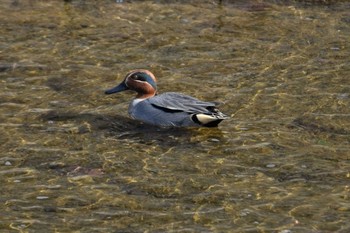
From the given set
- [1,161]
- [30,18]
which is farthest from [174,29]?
[1,161]

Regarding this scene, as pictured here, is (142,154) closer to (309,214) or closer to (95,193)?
(95,193)

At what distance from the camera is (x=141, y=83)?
14.6 meters

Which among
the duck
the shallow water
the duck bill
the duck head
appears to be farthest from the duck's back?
the duck bill

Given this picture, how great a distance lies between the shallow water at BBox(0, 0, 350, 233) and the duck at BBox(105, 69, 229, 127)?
161mm

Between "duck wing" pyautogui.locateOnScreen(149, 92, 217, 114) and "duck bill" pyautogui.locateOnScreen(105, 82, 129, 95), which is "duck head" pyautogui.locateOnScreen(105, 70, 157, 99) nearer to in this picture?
"duck bill" pyautogui.locateOnScreen(105, 82, 129, 95)

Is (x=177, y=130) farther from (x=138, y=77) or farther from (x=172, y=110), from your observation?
(x=138, y=77)

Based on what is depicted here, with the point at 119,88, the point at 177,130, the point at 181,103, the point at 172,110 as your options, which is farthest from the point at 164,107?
the point at 119,88

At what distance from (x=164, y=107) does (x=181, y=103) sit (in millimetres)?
257

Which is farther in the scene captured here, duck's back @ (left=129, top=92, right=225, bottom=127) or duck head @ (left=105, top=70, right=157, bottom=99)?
duck head @ (left=105, top=70, right=157, bottom=99)

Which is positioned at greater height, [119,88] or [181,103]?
[181,103]

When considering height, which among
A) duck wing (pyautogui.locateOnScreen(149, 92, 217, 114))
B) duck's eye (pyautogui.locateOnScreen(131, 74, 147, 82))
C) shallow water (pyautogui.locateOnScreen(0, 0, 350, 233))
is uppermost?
duck's eye (pyautogui.locateOnScreen(131, 74, 147, 82))

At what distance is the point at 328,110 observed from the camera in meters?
14.4

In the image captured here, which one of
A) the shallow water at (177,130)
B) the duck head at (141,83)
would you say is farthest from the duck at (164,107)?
Answer: the shallow water at (177,130)

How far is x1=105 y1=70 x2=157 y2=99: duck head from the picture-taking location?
47.9 feet
